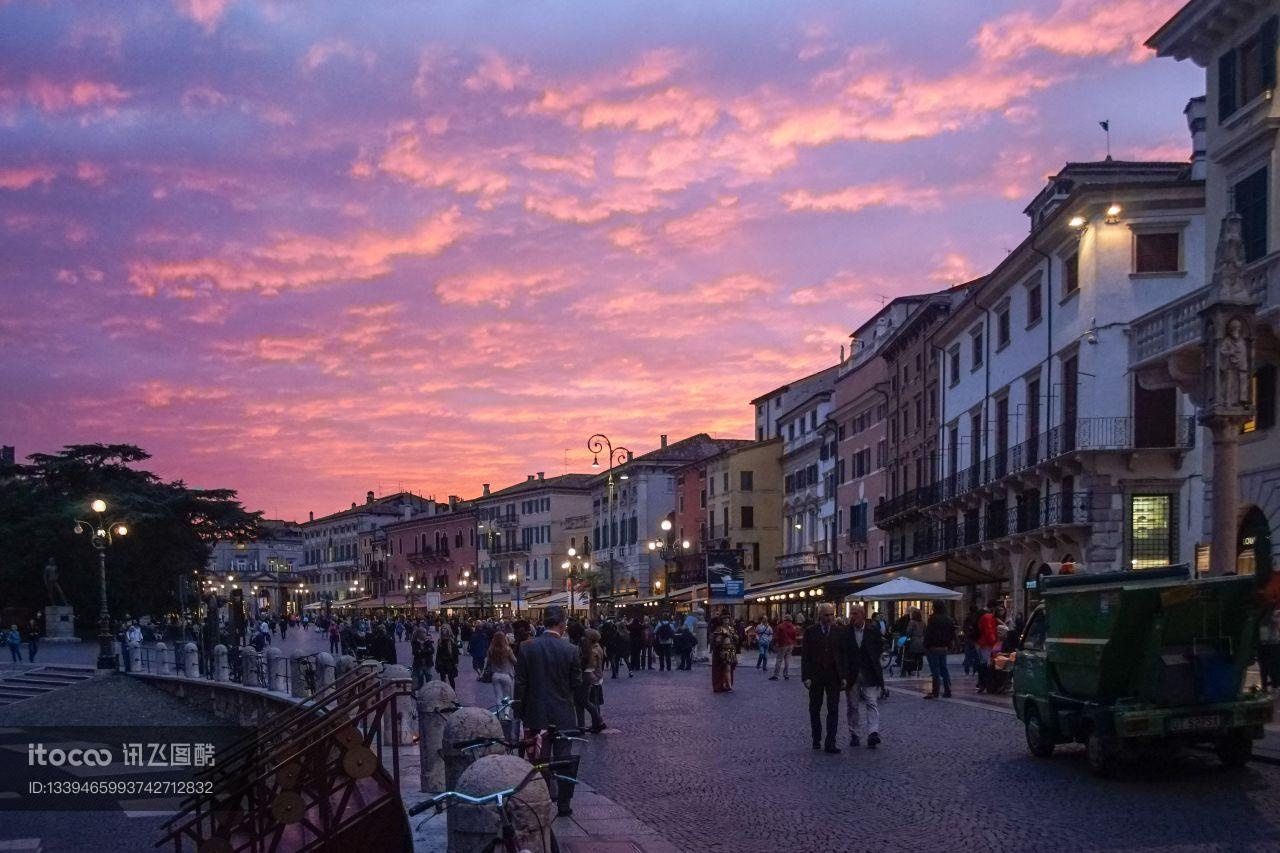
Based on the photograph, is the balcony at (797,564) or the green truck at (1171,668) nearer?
the green truck at (1171,668)

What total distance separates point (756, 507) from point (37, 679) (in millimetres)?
47184

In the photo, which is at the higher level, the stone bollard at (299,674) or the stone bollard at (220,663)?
the stone bollard at (299,674)

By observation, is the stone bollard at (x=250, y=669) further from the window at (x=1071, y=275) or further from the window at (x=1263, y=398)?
the window at (x=1071, y=275)

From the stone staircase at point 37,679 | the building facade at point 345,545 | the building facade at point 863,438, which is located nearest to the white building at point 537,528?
the building facade at point 345,545

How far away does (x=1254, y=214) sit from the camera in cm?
2283

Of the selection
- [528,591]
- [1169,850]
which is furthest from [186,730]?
[528,591]

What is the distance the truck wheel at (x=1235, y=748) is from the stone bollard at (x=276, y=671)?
21174 millimetres

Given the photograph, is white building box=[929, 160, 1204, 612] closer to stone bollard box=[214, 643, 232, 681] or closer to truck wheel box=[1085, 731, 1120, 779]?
stone bollard box=[214, 643, 232, 681]

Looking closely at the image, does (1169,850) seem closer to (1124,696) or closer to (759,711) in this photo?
(1124,696)

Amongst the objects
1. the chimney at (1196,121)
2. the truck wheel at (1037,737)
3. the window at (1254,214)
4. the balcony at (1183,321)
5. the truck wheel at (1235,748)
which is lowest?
the truck wheel at (1037,737)

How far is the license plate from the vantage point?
12.9 m

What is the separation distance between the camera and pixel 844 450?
68.0 m

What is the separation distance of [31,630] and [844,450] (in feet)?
120

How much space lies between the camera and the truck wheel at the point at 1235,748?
1324 cm
